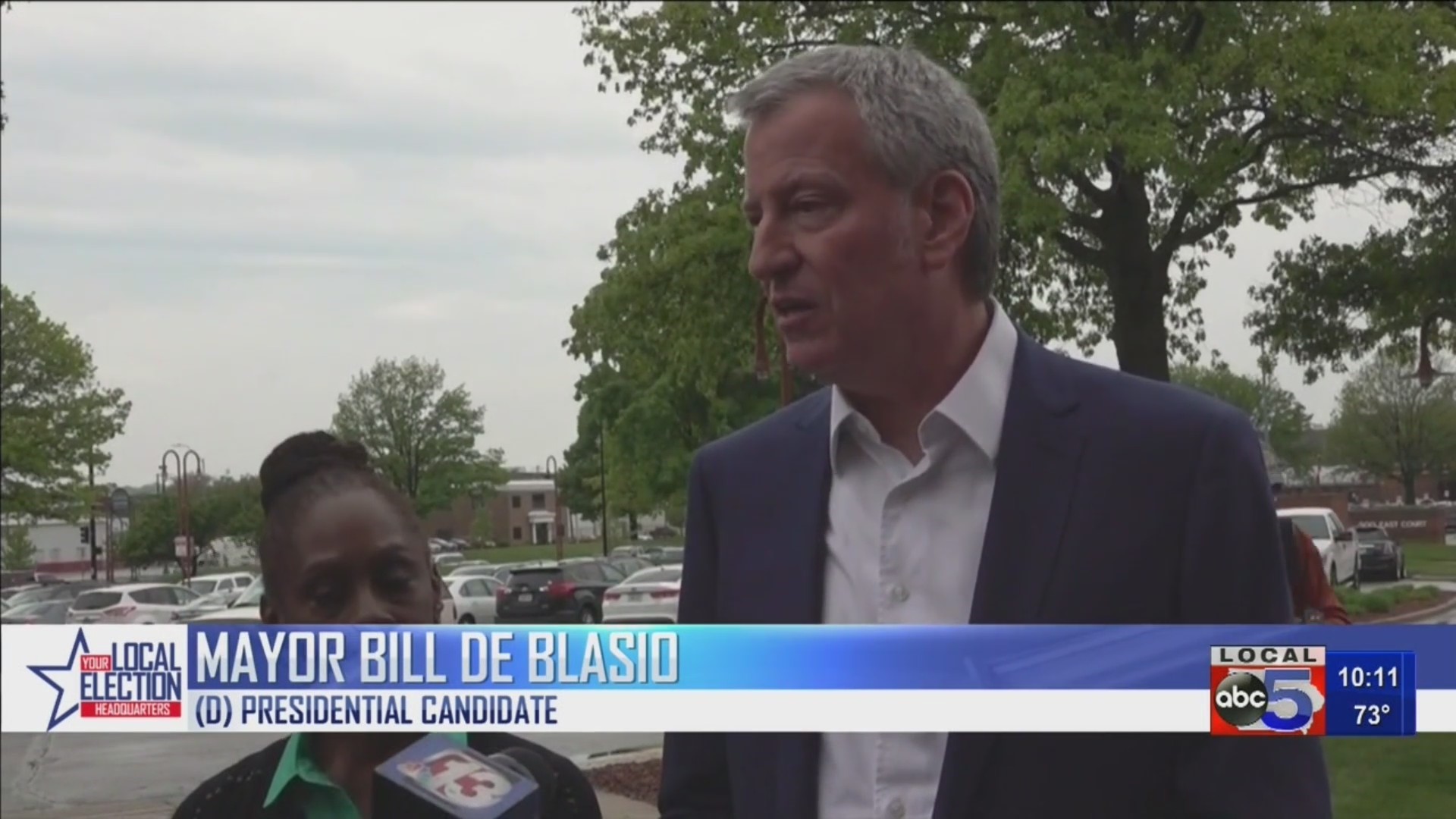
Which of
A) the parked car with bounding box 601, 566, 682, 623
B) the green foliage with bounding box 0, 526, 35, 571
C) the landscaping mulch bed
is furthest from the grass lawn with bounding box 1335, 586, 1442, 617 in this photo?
the green foliage with bounding box 0, 526, 35, 571

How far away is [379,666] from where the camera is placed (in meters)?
2.26

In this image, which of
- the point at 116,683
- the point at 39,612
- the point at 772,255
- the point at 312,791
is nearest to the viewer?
the point at 312,791

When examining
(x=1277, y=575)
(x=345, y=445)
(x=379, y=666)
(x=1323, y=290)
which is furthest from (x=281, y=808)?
(x=1323, y=290)

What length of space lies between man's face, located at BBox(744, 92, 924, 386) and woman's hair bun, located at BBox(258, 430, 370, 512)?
23.9 inches

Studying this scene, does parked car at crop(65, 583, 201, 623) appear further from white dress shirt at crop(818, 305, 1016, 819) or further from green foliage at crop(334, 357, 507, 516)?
white dress shirt at crop(818, 305, 1016, 819)

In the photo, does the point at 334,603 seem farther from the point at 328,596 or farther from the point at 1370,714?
the point at 1370,714

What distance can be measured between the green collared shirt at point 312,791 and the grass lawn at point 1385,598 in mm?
6674

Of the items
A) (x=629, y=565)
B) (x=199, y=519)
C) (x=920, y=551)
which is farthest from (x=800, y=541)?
(x=629, y=565)

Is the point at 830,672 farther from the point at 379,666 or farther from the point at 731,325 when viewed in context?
the point at 731,325

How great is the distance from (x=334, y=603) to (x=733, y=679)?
0.77 m

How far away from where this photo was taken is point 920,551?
2.37 m

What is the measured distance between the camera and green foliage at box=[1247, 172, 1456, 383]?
12.6 metres

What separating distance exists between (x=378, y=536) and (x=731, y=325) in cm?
1496

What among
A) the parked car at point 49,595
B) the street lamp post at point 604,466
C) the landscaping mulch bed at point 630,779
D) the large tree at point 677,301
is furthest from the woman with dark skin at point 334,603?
the street lamp post at point 604,466
